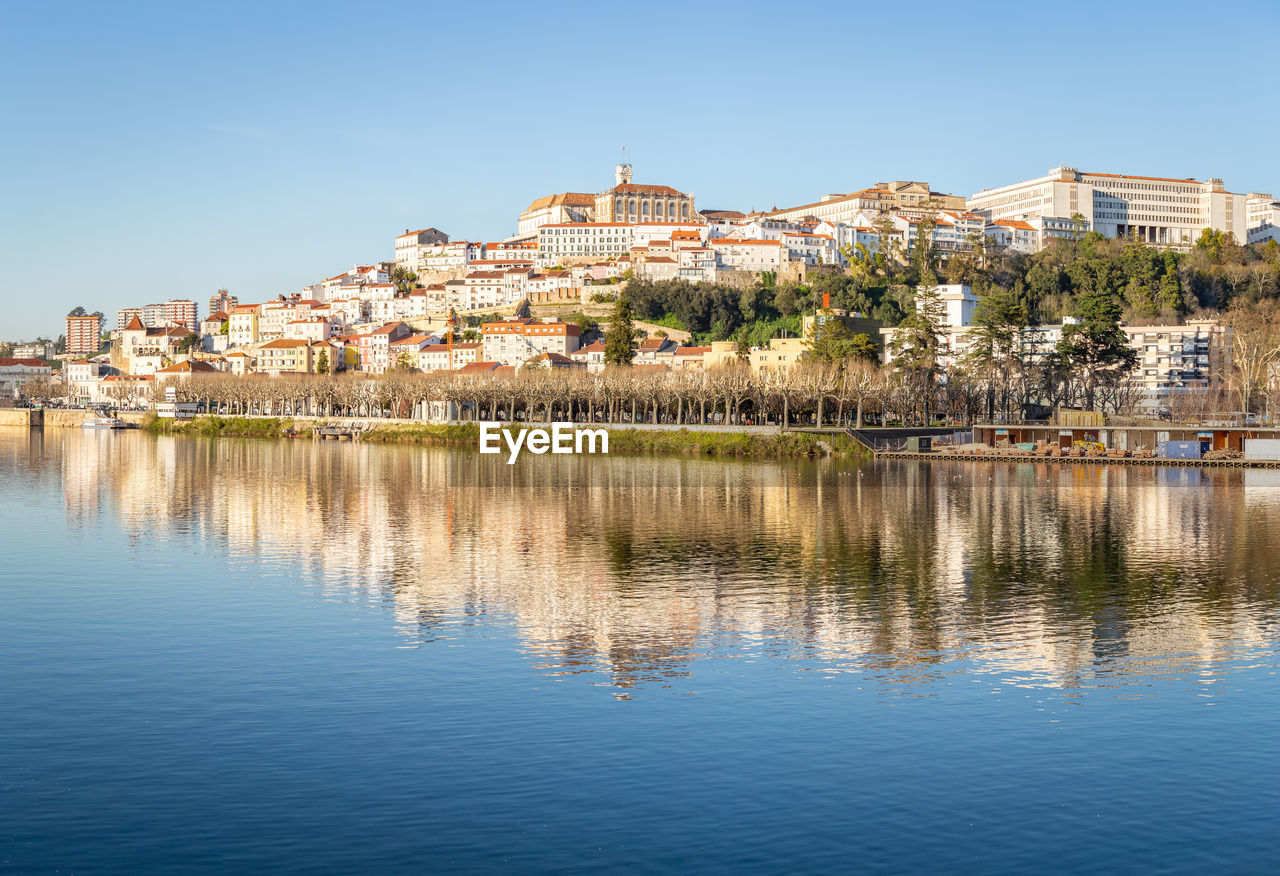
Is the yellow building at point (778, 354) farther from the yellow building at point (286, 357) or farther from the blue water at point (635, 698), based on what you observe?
the blue water at point (635, 698)

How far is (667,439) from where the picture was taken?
64812 millimetres

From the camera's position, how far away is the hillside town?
79.5 metres

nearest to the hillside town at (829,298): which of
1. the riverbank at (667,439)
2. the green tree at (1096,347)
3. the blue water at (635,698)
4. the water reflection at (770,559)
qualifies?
the green tree at (1096,347)

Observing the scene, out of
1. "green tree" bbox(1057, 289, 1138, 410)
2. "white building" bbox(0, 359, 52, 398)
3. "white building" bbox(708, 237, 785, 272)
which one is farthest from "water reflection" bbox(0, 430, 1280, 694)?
"white building" bbox(0, 359, 52, 398)

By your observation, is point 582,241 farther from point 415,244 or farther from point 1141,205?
point 1141,205

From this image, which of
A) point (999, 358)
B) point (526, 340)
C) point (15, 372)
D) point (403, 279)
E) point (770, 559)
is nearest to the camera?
point (770, 559)

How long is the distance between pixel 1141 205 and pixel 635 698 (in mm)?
132224

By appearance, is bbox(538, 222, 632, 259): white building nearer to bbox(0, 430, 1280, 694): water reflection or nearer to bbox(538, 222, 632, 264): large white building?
bbox(538, 222, 632, 264): large white building

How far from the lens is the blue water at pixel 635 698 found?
10.6 metres

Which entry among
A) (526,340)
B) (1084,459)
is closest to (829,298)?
(526,340)

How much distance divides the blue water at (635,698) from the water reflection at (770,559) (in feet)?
0.43

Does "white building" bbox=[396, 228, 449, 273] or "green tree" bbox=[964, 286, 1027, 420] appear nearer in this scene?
"green tree" bbox=[964, 286, 1027, 420]

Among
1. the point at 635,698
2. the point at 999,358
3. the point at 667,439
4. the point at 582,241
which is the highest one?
the point at 582,241

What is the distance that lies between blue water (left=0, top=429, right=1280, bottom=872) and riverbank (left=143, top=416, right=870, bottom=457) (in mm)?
30387
